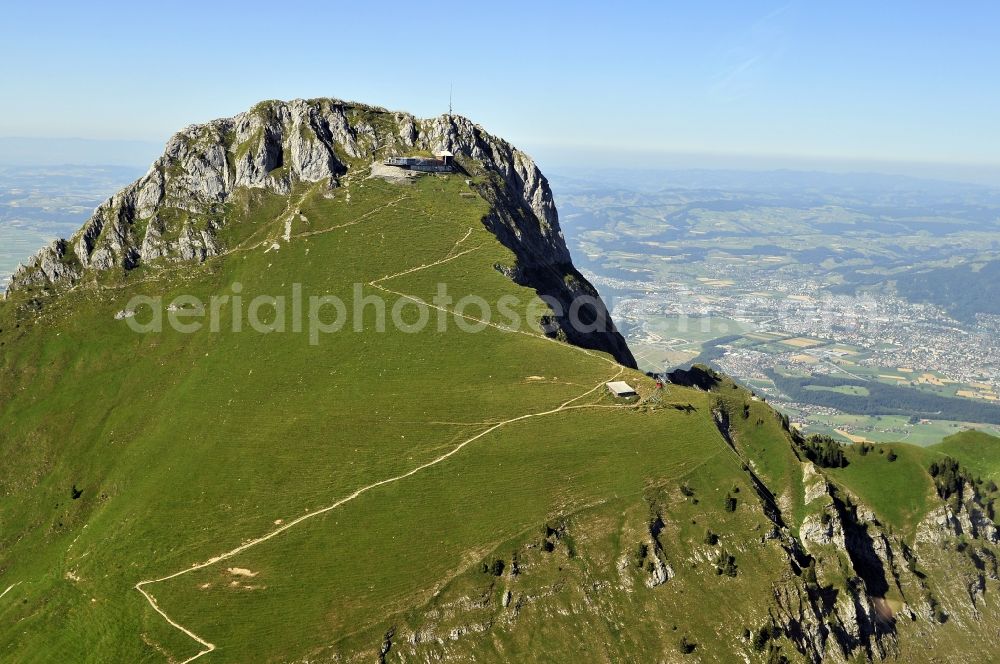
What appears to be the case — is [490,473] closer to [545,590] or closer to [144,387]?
[545,590]

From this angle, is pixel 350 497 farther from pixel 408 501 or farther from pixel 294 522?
pixel 408 501

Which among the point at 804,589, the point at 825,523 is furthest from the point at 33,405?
the point at 825,523

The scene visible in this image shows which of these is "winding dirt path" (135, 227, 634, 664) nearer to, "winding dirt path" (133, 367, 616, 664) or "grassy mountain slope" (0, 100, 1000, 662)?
"winding dirt path" (133, 367, 616, 664)

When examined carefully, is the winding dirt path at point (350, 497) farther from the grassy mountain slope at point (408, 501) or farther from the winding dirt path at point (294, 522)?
the grassy mountain slope at point (408, 501)

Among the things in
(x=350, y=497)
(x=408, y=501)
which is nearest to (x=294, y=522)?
(x=350, y=497)

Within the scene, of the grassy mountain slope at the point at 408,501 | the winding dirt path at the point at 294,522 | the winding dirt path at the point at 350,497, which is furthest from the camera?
the grassy mountain slope at the point at 408,501

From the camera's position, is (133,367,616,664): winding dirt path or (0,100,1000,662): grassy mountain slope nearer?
(133,367,616,664): winding dirt path

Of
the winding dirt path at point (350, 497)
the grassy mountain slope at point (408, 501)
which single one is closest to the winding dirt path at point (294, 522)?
the winding dirt path at point (350, 497)

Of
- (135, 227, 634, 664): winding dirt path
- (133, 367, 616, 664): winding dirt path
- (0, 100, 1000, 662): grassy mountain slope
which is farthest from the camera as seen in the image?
(0, 100, 1000, 662): grassy mountain slope


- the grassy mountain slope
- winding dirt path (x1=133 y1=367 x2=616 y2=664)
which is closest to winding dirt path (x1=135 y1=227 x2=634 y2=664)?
winding dirt path (x1=133 y1=367 x2=616 y2=664)
